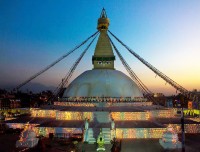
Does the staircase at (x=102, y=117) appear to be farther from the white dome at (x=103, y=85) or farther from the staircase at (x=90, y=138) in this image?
the staircase at (x=90, y=138)

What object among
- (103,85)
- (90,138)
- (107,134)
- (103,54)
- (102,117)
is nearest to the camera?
(90,138)

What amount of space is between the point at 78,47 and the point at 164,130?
1546 cm

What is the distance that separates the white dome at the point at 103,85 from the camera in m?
27.6

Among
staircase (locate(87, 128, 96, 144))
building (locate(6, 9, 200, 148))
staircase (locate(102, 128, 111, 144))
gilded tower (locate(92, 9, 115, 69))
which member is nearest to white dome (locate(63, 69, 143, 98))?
building (locate(6, 9, 200, 148))

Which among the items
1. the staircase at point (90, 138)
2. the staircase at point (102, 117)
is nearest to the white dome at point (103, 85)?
the staircase at point (102, 117)

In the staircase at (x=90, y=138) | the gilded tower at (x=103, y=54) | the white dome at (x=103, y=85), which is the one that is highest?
the gilded tower at (x=103, y=54)

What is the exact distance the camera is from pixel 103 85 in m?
28.0

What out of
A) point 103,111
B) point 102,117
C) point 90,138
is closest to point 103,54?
point 103,111

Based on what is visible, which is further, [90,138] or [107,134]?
[107,134]

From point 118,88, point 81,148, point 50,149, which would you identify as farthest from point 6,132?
point 118,88

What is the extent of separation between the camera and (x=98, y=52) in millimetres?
31281

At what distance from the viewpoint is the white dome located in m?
27.6

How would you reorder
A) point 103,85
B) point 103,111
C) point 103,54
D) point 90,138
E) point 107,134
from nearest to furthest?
point 90,138 < point 107,134 < point 103,111 < point 103,85 < point 103,54

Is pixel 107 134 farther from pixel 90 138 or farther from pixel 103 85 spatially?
pixel 103 85
